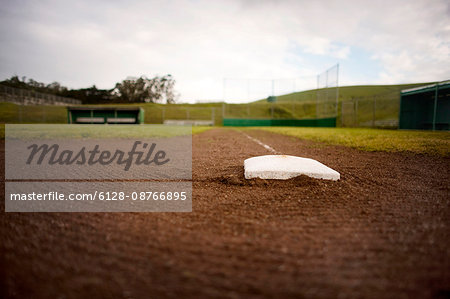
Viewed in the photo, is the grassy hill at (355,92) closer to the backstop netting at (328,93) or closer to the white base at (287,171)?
the backstop netting at (328,93)

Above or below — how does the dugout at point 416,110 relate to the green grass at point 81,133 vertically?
above

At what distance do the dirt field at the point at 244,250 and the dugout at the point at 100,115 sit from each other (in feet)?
Answer: 75.0

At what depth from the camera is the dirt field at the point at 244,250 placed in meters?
0.93

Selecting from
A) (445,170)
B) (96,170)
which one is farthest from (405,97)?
(96,170)

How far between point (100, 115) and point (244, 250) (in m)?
24.2

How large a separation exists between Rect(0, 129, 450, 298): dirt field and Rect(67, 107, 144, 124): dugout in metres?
22.9

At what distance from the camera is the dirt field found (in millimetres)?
927

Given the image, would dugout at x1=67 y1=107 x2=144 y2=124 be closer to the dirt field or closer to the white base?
the white base

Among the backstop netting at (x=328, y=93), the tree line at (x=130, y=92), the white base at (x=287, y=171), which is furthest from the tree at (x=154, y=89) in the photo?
the white base at (x=287, y=171)

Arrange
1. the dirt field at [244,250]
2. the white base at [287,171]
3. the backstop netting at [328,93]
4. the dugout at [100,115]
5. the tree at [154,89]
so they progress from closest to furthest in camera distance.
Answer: the dirt field at [244,250], the white base at [287,171], the backstop netting at [328,93], the dugout at [100,115], the tree at [154,89]

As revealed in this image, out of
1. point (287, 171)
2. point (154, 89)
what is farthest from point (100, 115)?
point (154, 89)

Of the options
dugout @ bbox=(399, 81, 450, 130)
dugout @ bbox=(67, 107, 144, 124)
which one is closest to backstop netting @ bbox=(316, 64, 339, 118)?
dugout @ bbox=(399, 81, 450, 130)

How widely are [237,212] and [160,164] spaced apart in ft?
8.10

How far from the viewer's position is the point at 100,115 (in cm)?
2228
